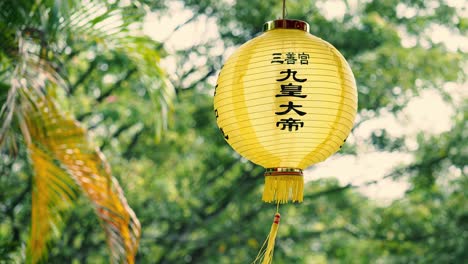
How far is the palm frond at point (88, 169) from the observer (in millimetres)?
3516

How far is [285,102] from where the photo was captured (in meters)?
2.45

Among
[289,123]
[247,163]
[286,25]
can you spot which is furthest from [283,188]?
[247,163]

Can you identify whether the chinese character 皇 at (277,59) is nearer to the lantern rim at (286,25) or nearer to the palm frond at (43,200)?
the lantern rim at (286,25)

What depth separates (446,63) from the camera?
589 cm

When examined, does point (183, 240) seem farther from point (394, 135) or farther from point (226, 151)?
point (394, 135)

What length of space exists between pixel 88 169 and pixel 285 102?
1.49m

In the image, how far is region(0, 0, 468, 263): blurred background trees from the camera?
235 inches

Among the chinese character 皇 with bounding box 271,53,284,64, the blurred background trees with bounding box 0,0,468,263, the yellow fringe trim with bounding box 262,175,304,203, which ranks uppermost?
the blurred background trees with bounding box 0,0,468,263

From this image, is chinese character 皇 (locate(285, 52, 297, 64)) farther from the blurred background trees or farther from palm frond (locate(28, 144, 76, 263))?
the blurred background trees

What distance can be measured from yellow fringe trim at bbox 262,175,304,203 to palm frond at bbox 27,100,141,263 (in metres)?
1.12

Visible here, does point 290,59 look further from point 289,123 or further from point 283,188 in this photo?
point 283,188

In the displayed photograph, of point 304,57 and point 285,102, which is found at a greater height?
point 304,57

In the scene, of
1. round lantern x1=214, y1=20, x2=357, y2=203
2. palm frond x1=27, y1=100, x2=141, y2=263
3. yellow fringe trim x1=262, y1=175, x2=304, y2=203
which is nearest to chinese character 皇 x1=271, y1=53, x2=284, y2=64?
round lantern x1=214, y1=20, x2=357, y2=203

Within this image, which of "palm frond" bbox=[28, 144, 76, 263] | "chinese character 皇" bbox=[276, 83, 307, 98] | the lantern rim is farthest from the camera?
"palm frond" bbox=[28, 144, 76, 263]
